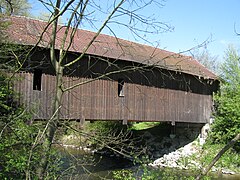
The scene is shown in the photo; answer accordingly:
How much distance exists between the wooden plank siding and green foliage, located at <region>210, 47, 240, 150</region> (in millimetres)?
713

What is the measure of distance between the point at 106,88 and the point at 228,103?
6.70 m

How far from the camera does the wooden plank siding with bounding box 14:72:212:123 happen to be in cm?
890

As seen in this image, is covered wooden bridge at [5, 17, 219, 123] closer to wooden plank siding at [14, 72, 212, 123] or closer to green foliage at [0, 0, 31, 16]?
wooden plank siding at [14, 72, 212, 123]

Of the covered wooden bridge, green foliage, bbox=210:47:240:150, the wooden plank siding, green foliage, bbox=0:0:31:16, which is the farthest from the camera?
green foliage, bbox=210:47:240:150

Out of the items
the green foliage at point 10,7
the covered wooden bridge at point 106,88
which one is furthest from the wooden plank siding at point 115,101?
the green foliage at point 10,7

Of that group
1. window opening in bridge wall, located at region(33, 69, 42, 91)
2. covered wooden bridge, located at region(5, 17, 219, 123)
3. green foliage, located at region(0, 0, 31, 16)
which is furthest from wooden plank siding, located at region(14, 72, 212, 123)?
green foliage, located at region(0, 0, 31, 16)

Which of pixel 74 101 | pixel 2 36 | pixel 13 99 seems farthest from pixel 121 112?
pixel 2 36

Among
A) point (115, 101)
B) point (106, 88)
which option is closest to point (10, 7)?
point (106, 88)

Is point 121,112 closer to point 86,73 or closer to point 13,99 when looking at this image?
point 86,73

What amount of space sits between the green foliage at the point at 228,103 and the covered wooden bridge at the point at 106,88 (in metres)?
0.67

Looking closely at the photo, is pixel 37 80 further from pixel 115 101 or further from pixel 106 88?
pixel 115 101

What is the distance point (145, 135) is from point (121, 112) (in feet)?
21.4

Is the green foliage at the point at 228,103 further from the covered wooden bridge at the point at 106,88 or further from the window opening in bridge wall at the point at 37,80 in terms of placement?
the window opening in bridge wall at the point at 37,80

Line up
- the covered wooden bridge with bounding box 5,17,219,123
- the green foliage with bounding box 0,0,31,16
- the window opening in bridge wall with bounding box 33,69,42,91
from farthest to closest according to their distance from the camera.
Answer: the window opening in bridge wall with bounding box 33,69,42,91 → the covered wooden bridge with bounding box 5,17,219,123 → the green foliage with bounding box 0,0,31,16
